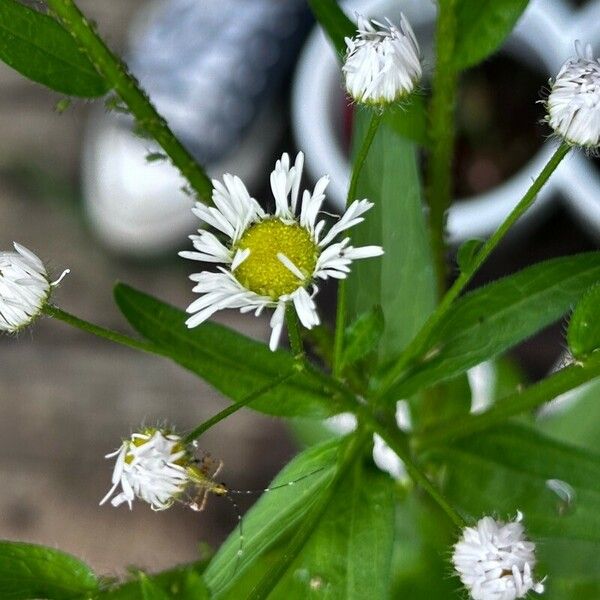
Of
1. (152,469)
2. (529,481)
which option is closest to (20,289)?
(152,469)

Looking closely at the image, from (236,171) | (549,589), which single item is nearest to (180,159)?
(549,589)

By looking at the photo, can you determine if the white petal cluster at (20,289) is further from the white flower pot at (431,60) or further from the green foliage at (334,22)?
the white flower pot at (431,60)

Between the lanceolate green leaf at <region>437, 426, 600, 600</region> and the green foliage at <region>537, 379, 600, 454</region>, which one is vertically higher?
the green foliage at <region>537, 379, 600, 454</region>

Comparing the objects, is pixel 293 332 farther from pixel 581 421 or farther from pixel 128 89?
pixel 581 421

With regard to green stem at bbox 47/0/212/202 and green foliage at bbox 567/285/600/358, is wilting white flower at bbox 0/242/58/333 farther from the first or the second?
green foliage at bbox 567/285/600/358

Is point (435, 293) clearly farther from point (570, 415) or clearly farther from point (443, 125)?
point (570, 415)

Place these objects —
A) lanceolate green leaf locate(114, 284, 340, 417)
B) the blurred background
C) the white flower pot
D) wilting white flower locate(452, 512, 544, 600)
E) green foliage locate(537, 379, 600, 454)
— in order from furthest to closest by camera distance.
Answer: the blurred background, the white flower pot, green foliage locate(537, 379, 600, 454), lanceolate green leaf locate(114, 284, 340, 417), wilting white flower locate(452, 512, 544, 600)

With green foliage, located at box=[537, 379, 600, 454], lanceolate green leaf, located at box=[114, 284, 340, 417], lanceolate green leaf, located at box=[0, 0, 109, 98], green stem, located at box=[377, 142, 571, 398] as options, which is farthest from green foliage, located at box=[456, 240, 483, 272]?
green foliage, located at box=[537, 379, 600, 454]
